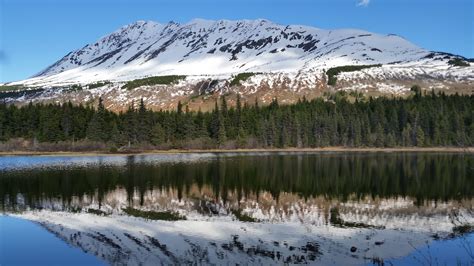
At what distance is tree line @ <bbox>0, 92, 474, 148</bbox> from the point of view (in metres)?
149

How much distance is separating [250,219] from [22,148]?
411ft

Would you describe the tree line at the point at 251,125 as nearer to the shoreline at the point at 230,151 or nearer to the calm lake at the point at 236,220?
the shoreline at the point at 230,151

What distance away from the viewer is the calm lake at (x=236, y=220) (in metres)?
24.3

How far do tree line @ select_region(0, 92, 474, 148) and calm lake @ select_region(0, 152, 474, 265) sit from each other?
94211 millimetres

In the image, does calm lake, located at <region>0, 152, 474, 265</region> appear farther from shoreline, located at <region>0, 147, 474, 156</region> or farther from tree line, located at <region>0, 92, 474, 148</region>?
tree line, located at <region>0, 92, 474, 148</region>

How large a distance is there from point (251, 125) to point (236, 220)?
144430 mm

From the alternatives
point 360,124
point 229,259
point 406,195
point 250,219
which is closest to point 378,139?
point 360,124

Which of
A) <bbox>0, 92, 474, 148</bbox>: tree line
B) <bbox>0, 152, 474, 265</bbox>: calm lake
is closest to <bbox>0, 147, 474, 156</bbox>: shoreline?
<bbox>0, 92, 474, 148</bbox>: tree line

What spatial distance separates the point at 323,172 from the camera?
70.3 meters

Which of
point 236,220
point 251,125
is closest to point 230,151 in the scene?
point 251,125

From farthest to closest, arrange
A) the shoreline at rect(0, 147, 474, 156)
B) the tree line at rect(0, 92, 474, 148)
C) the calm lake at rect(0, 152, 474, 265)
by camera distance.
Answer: the tree line at rect(0, 92, 474, 148) → the shoreline at rect(0, 147, 474, 156) → the calm lake at rect(0, 152, 474, 265)

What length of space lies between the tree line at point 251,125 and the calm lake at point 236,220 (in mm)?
94211

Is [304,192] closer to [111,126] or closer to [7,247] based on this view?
[7,247]

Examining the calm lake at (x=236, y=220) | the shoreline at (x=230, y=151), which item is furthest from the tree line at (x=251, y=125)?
the calm lake at (x=236, y=220)
